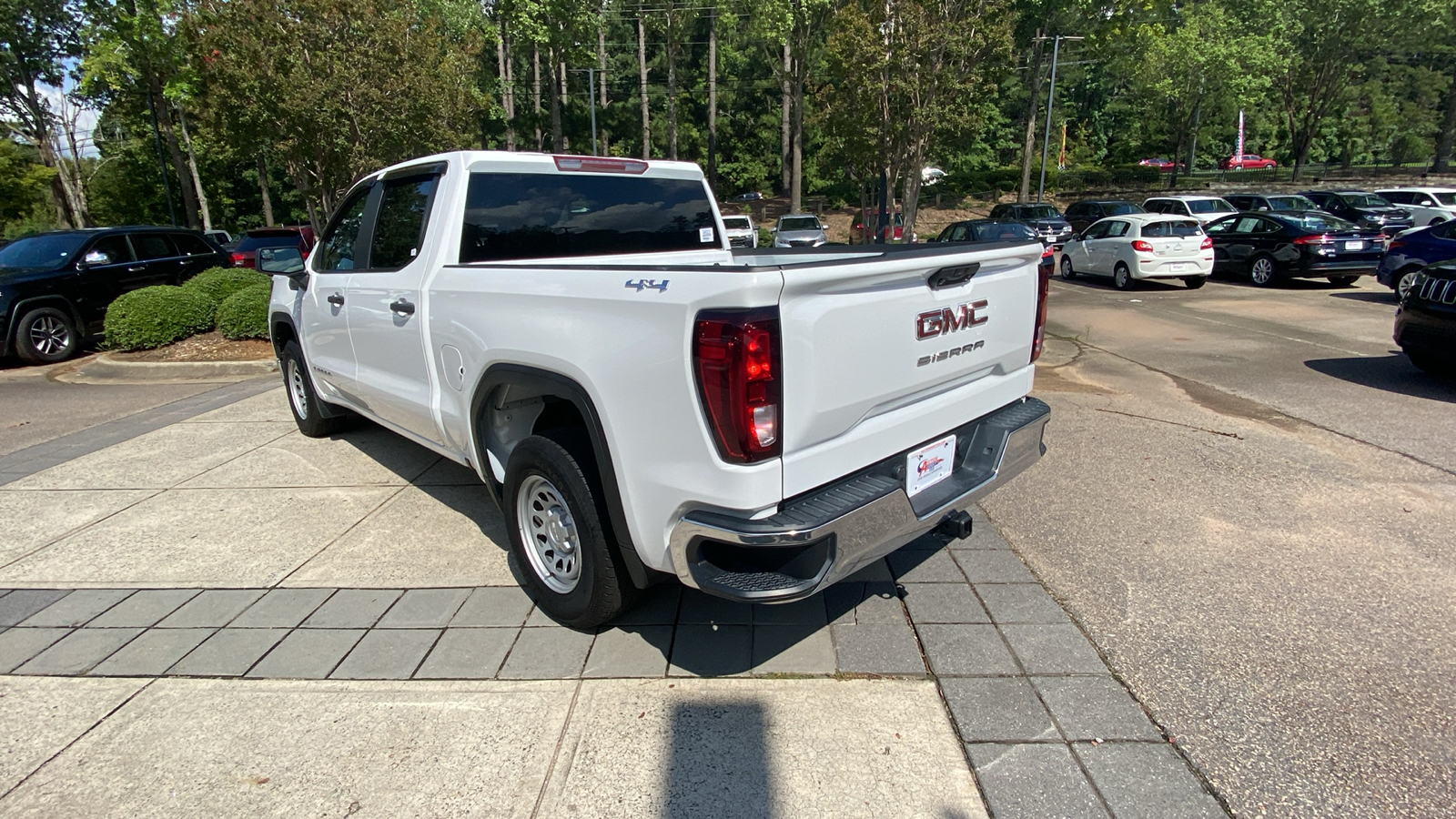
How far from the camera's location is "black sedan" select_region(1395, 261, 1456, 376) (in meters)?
6.58

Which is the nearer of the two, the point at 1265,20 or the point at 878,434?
the point at 878,434

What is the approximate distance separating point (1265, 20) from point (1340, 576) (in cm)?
4518

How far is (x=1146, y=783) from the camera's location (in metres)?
2.39

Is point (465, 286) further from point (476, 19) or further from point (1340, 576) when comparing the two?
point (476, 19)

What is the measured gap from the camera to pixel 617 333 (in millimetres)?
2531

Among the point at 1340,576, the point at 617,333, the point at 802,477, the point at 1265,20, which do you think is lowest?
the point at 1340,576

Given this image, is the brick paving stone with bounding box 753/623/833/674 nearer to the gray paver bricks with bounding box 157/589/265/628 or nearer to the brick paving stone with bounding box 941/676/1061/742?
the brick paving stone with bounding box 941/676/1061/742

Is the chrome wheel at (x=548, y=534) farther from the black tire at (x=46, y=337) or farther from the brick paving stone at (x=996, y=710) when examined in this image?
the black tire at (x=46, y=337)

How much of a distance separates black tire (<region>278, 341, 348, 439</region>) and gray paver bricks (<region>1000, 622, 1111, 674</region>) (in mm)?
5057

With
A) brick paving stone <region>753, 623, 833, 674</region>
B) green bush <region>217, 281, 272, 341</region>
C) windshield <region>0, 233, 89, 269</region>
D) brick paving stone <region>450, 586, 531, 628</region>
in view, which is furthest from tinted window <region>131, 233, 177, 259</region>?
brick paving stone <region>753, 623, 833, 674</region>

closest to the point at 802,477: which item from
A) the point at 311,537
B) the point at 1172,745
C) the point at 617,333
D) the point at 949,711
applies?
the point at 617,333

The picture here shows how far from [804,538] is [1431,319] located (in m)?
7.46

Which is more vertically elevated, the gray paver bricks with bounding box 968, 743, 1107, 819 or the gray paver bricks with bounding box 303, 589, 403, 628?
the gray paver bricks with bounding box 303, 589, 403, 628

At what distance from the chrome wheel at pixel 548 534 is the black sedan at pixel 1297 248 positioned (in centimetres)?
1627
